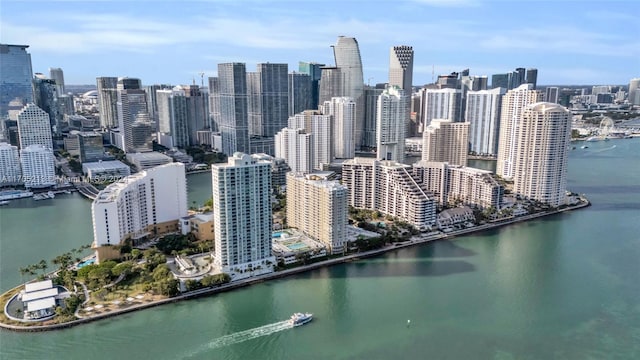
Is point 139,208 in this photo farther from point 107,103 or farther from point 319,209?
point 107,103

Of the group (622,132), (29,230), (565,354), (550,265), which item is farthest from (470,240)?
(622,132)

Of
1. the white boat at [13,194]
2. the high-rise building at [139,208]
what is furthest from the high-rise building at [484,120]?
the white boat at [13,194]

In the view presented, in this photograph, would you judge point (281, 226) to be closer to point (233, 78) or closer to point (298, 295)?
point (298, 295)

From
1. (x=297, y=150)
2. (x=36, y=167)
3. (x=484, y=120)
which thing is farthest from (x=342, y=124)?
(x=36, y=167)

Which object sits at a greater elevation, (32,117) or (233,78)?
(233,78)

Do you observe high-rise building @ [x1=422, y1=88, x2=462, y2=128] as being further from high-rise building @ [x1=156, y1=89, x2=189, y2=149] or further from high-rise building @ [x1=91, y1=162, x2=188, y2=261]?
high-rise building @ [x1=91, y1=162, x2=188, y2=261]

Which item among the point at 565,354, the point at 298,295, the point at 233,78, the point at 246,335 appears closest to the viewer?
the point at 565,354
